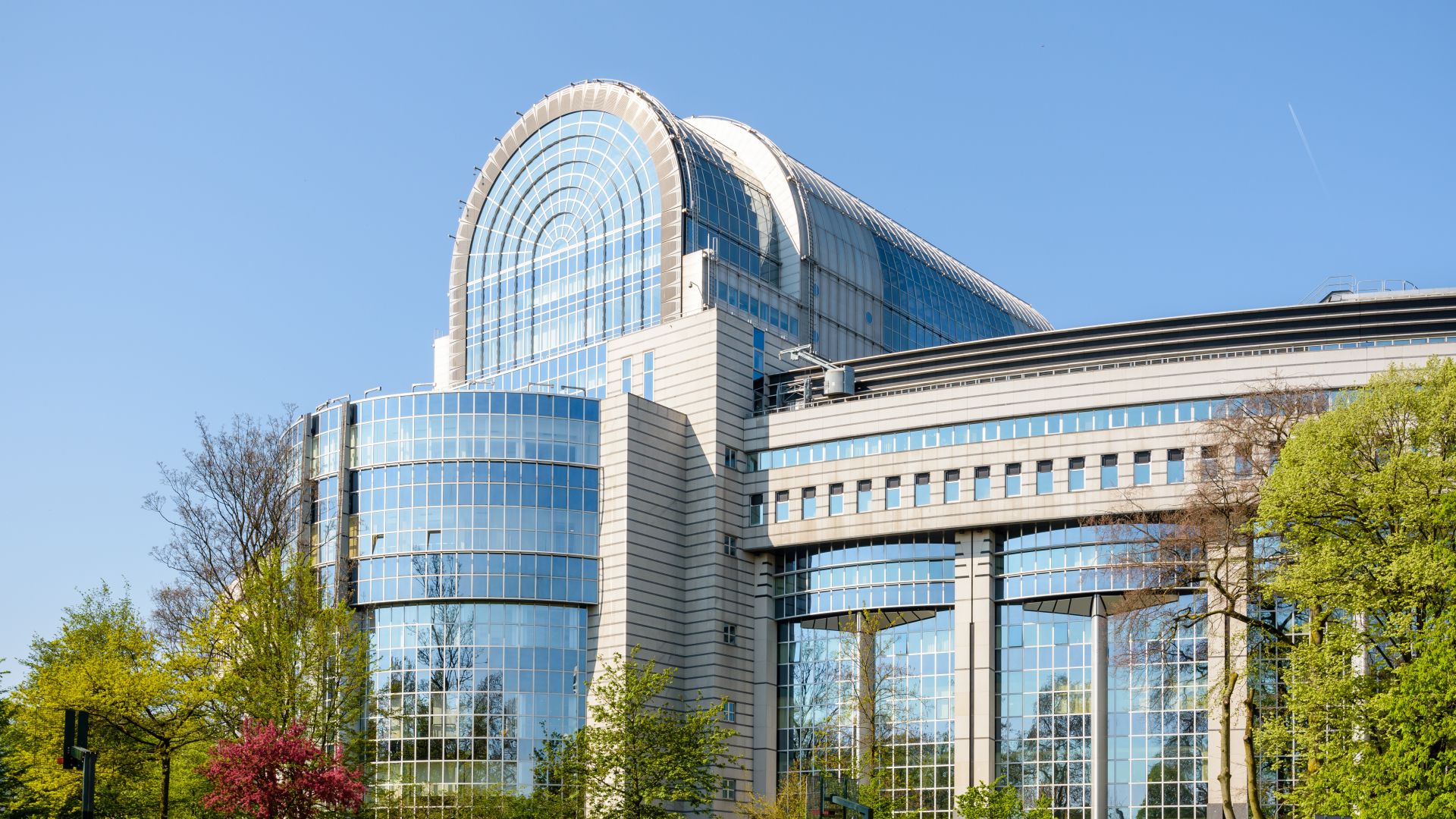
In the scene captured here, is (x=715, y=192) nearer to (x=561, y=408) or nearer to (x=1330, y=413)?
(x=561, y=408)

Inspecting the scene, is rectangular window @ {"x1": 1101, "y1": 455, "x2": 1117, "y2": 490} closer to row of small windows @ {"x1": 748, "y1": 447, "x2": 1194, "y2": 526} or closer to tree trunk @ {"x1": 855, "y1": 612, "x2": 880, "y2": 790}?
row of small windows @ {"x1": 748, "y1": 447, "x2": 1194, "y2": 526}

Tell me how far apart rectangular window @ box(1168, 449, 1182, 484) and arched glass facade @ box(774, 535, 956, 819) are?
12456mm

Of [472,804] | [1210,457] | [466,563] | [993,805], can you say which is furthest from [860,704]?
[1210,457]

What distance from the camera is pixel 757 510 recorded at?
91.1m

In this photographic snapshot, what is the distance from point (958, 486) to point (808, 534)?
929 centimetres

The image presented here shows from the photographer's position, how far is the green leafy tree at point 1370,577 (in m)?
48.5

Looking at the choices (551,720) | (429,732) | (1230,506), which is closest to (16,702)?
(429,732)

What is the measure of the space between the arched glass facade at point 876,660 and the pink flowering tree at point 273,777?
81.8ft

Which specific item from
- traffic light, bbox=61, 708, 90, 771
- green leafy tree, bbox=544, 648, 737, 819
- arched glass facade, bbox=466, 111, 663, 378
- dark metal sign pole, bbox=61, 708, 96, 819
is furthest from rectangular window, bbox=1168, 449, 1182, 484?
traffic light, bbox=61, 708, 90, 771

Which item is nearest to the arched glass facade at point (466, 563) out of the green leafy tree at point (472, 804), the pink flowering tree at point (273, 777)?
the green leafy tree at point (472, 804)

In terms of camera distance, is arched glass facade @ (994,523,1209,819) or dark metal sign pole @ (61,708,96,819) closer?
dark metal sign pole @ (61,708,96,819)

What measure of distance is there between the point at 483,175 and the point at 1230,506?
66450 millimetres

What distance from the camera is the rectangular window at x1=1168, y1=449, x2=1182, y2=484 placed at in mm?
78125

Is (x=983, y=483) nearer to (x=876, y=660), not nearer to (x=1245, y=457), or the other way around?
(x=876, y=660)
